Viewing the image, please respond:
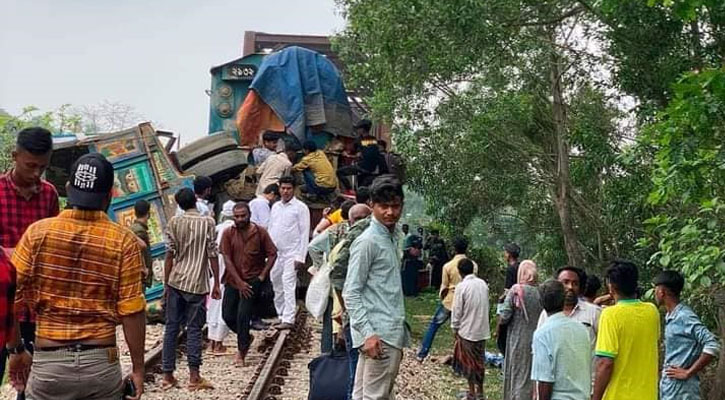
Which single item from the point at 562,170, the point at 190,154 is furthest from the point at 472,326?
the point at 562,170

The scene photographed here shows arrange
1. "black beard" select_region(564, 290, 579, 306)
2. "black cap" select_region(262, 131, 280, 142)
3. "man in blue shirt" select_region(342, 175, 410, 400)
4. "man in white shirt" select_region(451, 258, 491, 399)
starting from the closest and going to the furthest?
1. "man in blue shirt" select_region(342, 175, 410, 400)
2. "black beard" select_region(564, 290, 579, 306)
3. "man in white shirt" select_region(451, 258, 491, 399)
4. "black cap" select_region(262, 131, 280, 142)

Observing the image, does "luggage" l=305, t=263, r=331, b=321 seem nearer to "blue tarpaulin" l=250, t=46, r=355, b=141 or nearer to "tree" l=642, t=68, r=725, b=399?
"tree" l=642, t=68, r=725, b=399

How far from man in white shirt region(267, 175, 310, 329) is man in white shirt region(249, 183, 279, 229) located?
311 mm

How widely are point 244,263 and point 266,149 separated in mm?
4226

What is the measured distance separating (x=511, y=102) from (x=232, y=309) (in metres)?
6.48

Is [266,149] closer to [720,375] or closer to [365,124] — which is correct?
[365,124]

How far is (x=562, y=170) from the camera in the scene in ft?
49.0

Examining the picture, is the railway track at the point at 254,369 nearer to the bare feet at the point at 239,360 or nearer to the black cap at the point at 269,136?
the bare feet at the point at 239,360

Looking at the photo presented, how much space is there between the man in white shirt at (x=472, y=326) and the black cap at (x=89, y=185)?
5.86 m

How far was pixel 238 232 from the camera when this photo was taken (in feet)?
29.1

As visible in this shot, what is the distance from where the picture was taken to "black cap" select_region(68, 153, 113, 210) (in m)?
4.01

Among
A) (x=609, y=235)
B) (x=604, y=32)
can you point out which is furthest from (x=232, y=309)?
(x=609, y=235)

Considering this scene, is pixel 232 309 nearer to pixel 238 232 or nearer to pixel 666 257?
pixel 238 232

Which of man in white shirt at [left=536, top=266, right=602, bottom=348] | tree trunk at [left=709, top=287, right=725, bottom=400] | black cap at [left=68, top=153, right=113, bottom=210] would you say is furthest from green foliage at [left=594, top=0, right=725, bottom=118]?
black cap at [left=68, top=153, right=113, bottom=210]
